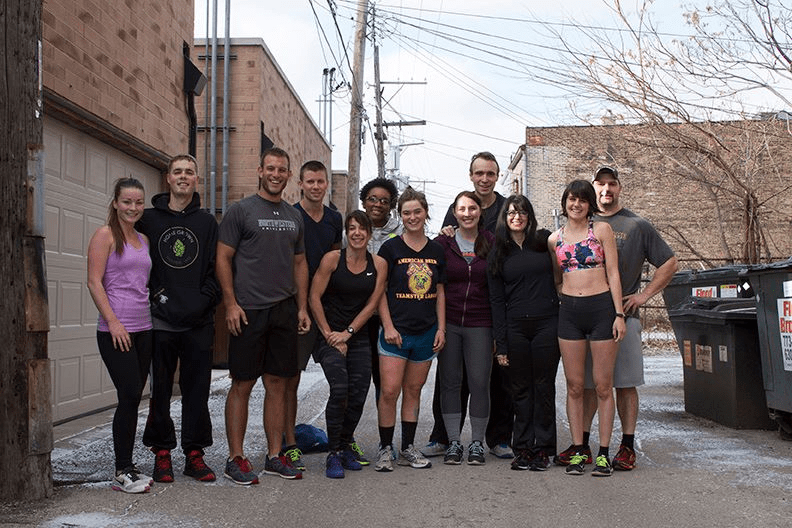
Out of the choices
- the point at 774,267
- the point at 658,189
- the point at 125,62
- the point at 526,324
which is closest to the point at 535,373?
the point at 526,324

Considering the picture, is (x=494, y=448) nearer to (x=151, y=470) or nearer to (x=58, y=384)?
(x=151, y=470)

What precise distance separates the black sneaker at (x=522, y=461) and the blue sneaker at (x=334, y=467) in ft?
3.92

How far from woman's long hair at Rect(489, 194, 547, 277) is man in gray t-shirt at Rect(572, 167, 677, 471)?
0.50m

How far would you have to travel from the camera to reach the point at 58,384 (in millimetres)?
7602

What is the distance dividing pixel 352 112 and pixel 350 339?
12583mm

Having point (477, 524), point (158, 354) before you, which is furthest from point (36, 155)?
point (477, 524)

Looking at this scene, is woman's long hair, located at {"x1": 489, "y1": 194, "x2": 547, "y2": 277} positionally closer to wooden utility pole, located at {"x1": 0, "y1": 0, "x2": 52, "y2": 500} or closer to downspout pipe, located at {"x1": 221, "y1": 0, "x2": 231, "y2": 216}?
wooden utility pole, located at {"x1": 0, "y1": 0, "x2": 52, "y2": 500}

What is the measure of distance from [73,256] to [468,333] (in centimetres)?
399

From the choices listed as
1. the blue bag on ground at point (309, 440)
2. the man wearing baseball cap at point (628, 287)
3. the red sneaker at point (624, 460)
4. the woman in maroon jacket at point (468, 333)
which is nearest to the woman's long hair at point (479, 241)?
the woman in maroon jacket at point (468, 333)

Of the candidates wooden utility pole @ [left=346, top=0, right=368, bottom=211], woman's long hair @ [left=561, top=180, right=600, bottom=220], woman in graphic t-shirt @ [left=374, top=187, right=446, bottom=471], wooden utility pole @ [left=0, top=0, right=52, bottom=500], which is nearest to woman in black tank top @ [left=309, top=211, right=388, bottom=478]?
woman in graphic t-shirt @ [left=374, top=187, right=446, bottom=471]

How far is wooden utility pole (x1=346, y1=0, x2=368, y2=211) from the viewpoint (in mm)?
17562

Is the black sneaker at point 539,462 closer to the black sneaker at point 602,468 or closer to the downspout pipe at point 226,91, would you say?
the black sneaker at point 602,468

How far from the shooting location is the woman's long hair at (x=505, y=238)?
5.96m

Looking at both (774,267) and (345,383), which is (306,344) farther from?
(774,267)
